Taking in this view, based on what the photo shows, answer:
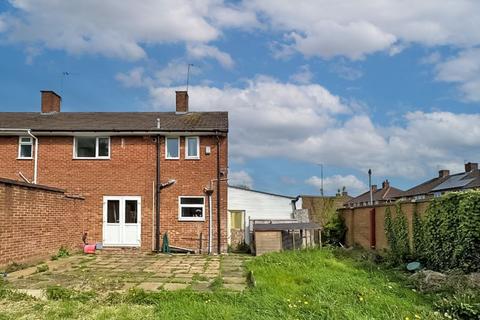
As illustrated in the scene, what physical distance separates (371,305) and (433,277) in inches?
104

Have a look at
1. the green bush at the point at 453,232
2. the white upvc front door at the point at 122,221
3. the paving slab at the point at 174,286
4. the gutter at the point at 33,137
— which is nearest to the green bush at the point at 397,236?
the green bush at the point at 453,232

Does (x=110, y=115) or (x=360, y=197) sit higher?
(x=110, y=115)

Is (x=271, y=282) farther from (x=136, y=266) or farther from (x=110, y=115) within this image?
(x=110, y=115)

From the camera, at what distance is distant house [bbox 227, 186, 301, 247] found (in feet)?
61.5

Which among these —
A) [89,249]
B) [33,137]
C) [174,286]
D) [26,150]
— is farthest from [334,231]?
[26,150]

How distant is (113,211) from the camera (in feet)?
55.7

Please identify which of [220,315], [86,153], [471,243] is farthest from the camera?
[86,153]

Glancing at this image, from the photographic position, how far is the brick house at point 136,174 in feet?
55.1

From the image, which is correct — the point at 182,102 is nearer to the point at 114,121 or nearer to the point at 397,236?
the point at 114,121

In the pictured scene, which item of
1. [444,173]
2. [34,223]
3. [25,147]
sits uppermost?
[444,173]

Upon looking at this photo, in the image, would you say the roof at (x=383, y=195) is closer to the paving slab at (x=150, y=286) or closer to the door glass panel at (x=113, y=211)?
the door glass panel at (x=113, y=211)

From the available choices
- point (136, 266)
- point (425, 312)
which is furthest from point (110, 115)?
point (425, 312)

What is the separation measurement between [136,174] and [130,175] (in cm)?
25

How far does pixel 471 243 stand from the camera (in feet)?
31.0
